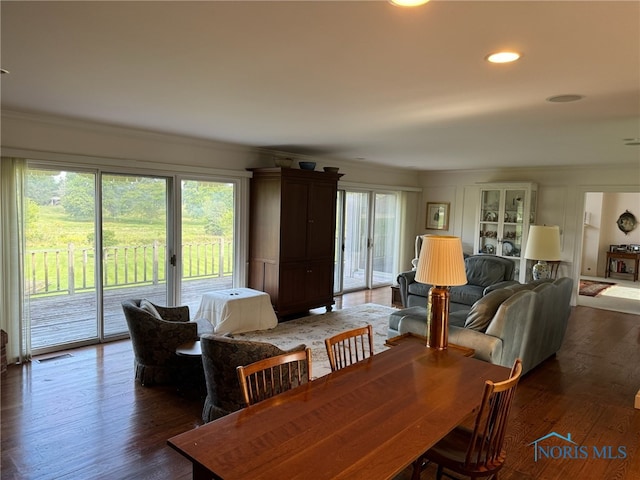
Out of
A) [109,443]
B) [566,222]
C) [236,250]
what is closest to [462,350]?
[109,443]

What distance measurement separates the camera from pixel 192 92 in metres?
3.12

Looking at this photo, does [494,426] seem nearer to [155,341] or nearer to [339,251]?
[155,341]

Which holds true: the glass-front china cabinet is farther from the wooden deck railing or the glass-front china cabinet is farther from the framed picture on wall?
the wooden deck railing

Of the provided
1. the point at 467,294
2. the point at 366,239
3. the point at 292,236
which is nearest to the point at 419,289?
the point at 467,294

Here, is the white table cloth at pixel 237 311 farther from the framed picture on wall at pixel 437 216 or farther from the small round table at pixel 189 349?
the framed picture on wall at pixel 437 216

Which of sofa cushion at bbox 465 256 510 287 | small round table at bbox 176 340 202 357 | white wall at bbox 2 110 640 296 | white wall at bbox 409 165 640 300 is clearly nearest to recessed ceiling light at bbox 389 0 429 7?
small round table at bbox 176 340 202 357

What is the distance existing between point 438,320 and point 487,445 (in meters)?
0.84

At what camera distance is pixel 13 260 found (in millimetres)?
4027

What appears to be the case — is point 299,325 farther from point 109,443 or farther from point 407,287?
point 109,443

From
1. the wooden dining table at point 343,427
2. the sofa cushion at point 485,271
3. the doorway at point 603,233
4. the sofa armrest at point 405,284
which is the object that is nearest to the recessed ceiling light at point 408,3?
the wooden dining table at point 343,427

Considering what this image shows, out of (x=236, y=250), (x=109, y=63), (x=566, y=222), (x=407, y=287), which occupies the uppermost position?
(x=109, y=63)

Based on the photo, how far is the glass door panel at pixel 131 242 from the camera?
4.82 metres

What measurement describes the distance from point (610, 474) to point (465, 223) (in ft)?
20.7

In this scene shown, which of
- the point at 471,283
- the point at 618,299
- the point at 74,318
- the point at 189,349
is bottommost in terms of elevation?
the point at 618,299
